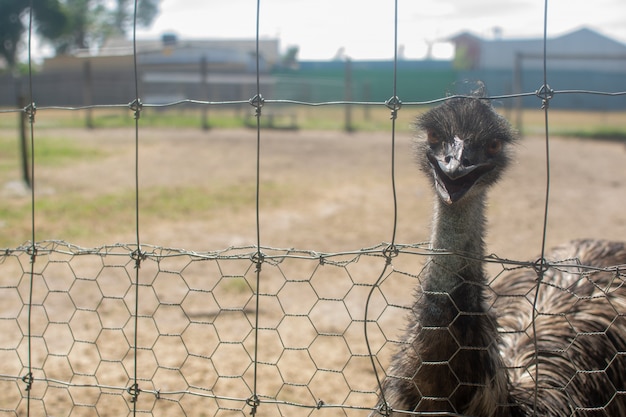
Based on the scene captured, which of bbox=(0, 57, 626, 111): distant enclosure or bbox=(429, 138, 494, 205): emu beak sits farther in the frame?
bbox=(0, 57, 626, 111): distant enclosure

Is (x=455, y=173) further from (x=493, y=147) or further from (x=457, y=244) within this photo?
(x=493, y=147)

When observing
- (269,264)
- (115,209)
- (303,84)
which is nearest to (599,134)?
(303,84)

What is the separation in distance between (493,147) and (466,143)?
0.61ft

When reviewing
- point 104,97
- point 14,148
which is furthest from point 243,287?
point 104,97

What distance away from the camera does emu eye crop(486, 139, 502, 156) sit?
2725 millimetres

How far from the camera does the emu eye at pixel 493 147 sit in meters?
2.72

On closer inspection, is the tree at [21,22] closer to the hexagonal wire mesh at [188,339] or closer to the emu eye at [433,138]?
the hexagonal wire mesh at [188,339]

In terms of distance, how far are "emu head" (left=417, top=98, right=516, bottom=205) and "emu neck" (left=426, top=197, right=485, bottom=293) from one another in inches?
2.7

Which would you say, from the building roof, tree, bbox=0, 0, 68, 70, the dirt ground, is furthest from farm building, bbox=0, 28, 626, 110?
the dirt ground

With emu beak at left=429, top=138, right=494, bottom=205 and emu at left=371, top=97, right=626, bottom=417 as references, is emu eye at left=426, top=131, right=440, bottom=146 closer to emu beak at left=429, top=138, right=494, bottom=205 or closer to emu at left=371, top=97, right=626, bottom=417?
emu at left=371, top=97, right=626, bottom=417

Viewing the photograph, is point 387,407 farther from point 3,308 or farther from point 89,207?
point 89,207

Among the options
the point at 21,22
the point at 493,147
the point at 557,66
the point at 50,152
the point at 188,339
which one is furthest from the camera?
the point at 557,66

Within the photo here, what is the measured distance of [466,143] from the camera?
2.62m

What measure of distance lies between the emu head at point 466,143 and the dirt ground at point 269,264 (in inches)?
13.5
